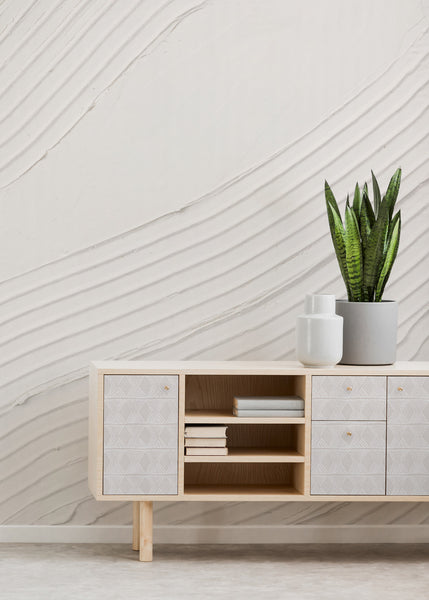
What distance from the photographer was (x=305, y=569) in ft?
9.91

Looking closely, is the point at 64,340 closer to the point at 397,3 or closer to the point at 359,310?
the point at 359,310

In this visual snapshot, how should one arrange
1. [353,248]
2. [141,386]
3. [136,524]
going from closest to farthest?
[141,386]
[353,248]
[136,524]

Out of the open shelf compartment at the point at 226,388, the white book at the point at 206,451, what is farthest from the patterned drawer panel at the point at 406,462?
the white book at the point at 206,451

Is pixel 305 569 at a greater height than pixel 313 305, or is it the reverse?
pixel 313 305

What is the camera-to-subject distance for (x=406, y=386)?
301 centimetres

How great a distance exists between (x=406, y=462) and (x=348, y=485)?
205 mm

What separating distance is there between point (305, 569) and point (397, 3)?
80.9 inches

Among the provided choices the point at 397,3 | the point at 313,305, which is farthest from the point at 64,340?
the point at 397,3

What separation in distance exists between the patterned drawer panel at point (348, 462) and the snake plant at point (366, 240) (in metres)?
0.52

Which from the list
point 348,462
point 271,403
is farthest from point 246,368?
point 348,462

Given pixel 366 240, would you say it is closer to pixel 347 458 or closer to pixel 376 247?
pixel 376 247

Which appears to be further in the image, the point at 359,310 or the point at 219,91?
the point at 219,91

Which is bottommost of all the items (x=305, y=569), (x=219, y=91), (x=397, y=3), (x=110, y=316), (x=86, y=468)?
Answer: (x=305, y=569)

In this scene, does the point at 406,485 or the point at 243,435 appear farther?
the point at 243,435
